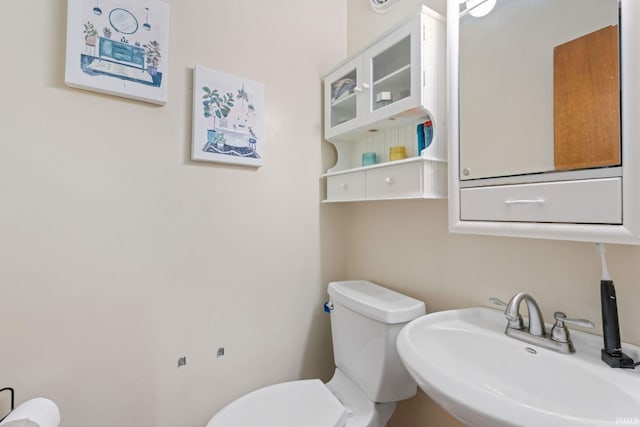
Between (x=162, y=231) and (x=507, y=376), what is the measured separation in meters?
1.19

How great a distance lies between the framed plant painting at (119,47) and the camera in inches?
38.4

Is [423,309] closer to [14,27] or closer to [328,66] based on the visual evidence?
[328,66]

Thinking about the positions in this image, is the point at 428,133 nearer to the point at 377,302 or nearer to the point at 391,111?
the point at 391,111

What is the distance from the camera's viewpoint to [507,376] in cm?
80

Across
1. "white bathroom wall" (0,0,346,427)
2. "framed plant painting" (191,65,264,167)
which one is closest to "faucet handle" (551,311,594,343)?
"white bathroom wall" (0,0,346,427)

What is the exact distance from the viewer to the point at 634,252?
Answer: 0.72 metres

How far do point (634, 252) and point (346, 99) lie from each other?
3.62ft

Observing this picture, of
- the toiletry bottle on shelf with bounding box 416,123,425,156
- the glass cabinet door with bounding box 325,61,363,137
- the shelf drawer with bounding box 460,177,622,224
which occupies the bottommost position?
the shelf drawer with bounding box 460,177,622,224

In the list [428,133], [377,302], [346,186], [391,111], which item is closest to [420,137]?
[428,133]

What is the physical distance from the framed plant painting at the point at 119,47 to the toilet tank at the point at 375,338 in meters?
1.07

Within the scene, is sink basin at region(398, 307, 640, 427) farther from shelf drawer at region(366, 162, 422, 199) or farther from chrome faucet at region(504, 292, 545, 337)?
shelf drawer at region(366, 162, 422, 199)

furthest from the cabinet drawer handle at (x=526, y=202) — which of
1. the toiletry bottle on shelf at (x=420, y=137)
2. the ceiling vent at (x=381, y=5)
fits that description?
the ceiling vent at (x=381, y=5)

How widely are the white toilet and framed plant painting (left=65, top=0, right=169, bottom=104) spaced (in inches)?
43.4

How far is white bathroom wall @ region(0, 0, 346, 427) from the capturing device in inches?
36.7
